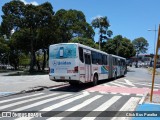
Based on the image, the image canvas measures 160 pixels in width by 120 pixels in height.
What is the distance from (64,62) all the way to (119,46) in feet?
164

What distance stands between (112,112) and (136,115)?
41.4 inches

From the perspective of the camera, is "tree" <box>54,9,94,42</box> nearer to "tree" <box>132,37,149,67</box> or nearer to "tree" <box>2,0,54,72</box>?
"tree" <box>2,0,54,72</box>

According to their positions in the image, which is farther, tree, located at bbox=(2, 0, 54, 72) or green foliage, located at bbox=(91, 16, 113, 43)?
green foliage, located at bbox=(91, 16, 113, 43)

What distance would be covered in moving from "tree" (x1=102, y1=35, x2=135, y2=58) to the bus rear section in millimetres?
47854

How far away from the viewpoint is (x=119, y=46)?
66.4 metres

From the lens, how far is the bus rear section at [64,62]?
1730cm

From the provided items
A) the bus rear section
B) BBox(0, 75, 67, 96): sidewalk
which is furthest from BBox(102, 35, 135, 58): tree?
the bus rear section

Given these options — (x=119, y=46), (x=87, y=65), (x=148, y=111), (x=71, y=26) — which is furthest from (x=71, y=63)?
(x=119, y=46)

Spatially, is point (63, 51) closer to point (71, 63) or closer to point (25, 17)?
point (71, 63)

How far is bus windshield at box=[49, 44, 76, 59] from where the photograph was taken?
17.4 m

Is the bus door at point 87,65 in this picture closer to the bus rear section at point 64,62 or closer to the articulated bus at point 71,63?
the articulated bus at point 71,63

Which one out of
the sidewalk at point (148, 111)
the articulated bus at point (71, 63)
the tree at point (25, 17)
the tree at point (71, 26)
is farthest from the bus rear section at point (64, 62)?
the tree at point (71, 26)

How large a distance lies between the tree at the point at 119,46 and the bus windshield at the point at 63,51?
4775cm

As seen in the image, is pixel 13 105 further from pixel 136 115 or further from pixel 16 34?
pixel 16 34
